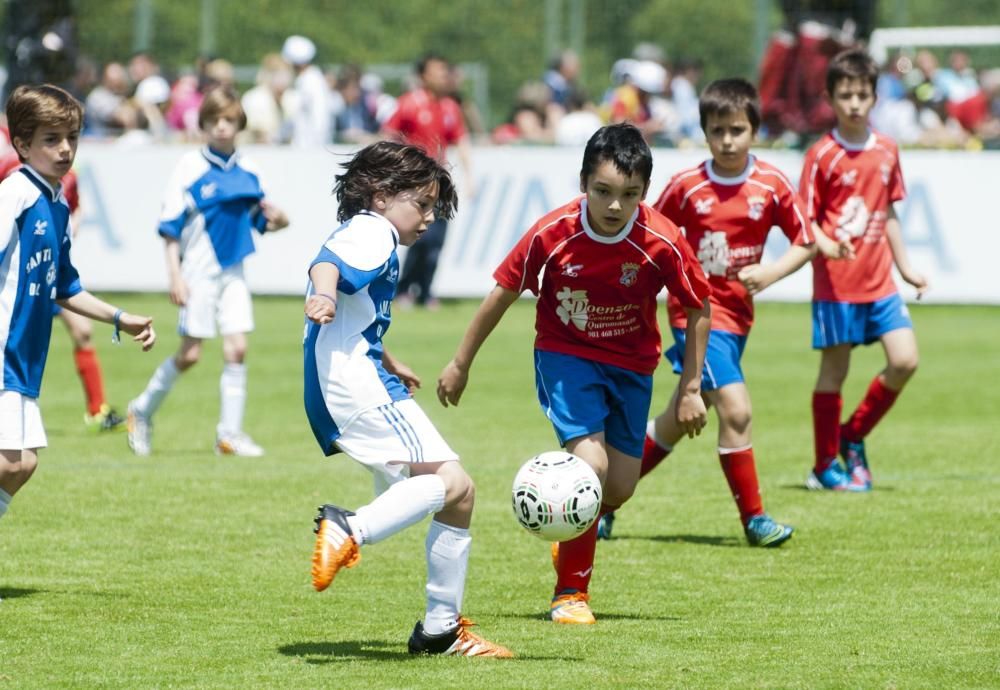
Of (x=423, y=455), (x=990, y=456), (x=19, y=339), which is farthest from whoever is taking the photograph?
(x=990, y=456)

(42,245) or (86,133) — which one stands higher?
(42,245)

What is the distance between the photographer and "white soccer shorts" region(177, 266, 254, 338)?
10305 millimetres

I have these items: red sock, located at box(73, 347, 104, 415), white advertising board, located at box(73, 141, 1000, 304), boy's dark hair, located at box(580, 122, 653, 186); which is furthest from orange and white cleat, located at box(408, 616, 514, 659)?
white advertising board, located at box(73, 141, 1000, 304)

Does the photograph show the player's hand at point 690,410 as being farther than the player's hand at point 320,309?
Yes

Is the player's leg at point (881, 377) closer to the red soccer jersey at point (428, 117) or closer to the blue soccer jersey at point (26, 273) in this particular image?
the blue soccer jersey at point (26, 273)

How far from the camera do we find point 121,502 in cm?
850

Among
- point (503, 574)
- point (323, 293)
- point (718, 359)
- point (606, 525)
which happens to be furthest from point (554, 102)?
point (323, 293)

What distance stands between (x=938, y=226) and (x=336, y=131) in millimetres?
8988

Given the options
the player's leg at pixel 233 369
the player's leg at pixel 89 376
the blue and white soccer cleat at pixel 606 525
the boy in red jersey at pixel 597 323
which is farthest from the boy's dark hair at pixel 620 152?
the player's leg at pixel 89 376

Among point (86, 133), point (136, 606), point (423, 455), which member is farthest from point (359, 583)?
point (86, 133)

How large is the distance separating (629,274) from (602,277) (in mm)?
95

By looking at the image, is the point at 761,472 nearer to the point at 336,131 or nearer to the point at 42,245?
the point at 42,245

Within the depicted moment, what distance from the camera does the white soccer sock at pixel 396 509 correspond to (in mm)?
5273

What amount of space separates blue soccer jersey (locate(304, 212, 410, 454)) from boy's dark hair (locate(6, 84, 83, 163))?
134 centimetres
